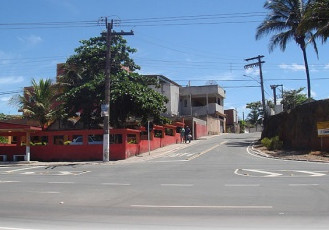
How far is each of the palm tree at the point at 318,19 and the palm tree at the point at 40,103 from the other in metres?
A: 23.0

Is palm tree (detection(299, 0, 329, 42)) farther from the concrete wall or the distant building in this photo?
the distant building

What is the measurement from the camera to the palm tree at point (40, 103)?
38.3m

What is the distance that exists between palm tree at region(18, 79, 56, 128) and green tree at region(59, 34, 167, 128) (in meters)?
1.56

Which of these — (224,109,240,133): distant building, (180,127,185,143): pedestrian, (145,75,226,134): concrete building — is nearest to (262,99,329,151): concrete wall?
(180,127,185,143): pedestrian

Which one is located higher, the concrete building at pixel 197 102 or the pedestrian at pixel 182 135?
the concrete building at pixel 197 102

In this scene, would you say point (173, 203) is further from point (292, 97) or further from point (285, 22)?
point (292, 97)

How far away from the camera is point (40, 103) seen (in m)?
38.3

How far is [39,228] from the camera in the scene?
796 cm

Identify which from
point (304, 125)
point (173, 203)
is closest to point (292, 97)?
point (304, 125)

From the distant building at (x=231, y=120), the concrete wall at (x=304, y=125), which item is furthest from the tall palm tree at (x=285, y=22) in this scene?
the distant building at (x=231, y=120)

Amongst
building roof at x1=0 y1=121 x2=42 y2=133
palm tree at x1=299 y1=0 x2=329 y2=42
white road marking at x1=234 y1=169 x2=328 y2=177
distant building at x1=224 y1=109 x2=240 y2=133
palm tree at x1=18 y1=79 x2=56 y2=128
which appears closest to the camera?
white road marking at x1=234 y1=169 x2=328 y2=177

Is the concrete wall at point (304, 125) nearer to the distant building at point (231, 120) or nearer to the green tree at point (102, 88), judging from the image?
the green tree at point (102, 88)

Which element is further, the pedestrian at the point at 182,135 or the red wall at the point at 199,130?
the red wall at the point at 199,130

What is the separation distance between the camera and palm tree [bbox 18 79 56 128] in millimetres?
38281
